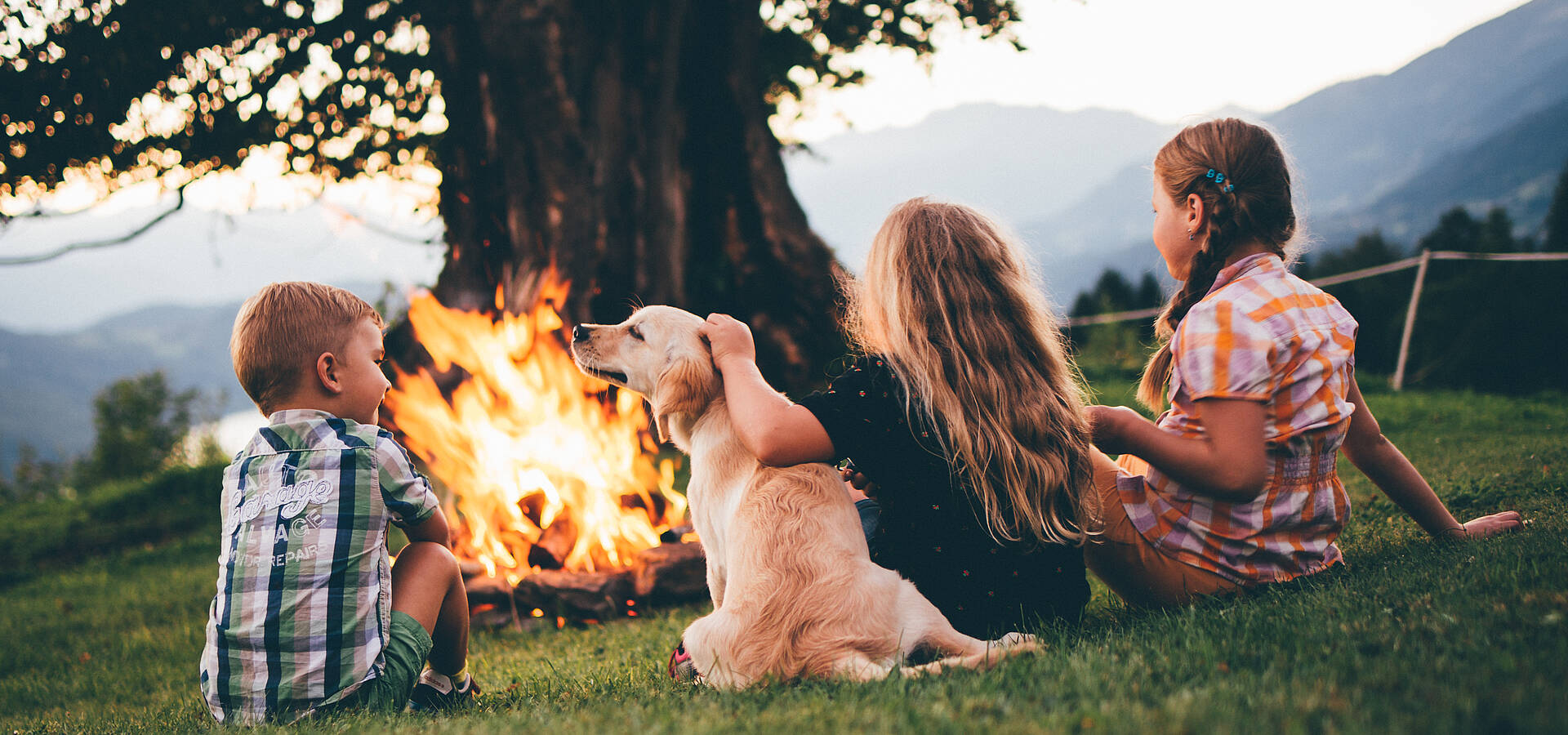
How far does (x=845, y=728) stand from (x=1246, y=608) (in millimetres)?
1379

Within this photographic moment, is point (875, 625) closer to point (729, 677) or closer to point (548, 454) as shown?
point (729, 677)

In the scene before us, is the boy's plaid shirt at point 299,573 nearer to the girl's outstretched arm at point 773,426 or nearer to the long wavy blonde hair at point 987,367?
the girl's outstretched arm at point 773,426

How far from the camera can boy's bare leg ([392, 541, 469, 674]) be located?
2.76m

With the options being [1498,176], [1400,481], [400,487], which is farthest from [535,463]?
[1498,176]

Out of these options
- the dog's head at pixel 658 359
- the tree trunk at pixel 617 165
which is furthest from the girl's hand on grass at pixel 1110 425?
the tree trunk at pixel 617 165

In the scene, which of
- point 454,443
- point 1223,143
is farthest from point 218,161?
point 1223,143

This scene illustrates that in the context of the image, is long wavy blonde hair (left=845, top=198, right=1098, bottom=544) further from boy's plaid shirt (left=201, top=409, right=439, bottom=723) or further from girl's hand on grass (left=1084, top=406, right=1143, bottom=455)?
boy's plaid shirt (left=201, top=409, right=439, bottom=723)

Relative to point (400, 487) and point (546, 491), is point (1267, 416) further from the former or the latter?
point (546, 491)

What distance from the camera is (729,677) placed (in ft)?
8.41

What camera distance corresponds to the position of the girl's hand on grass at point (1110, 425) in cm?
263

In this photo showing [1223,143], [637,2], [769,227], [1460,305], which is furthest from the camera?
[1460,305]

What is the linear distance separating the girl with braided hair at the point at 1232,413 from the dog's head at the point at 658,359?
4.51 ft

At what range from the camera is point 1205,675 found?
6.52 ft

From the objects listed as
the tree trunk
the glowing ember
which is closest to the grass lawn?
the glowing ember
